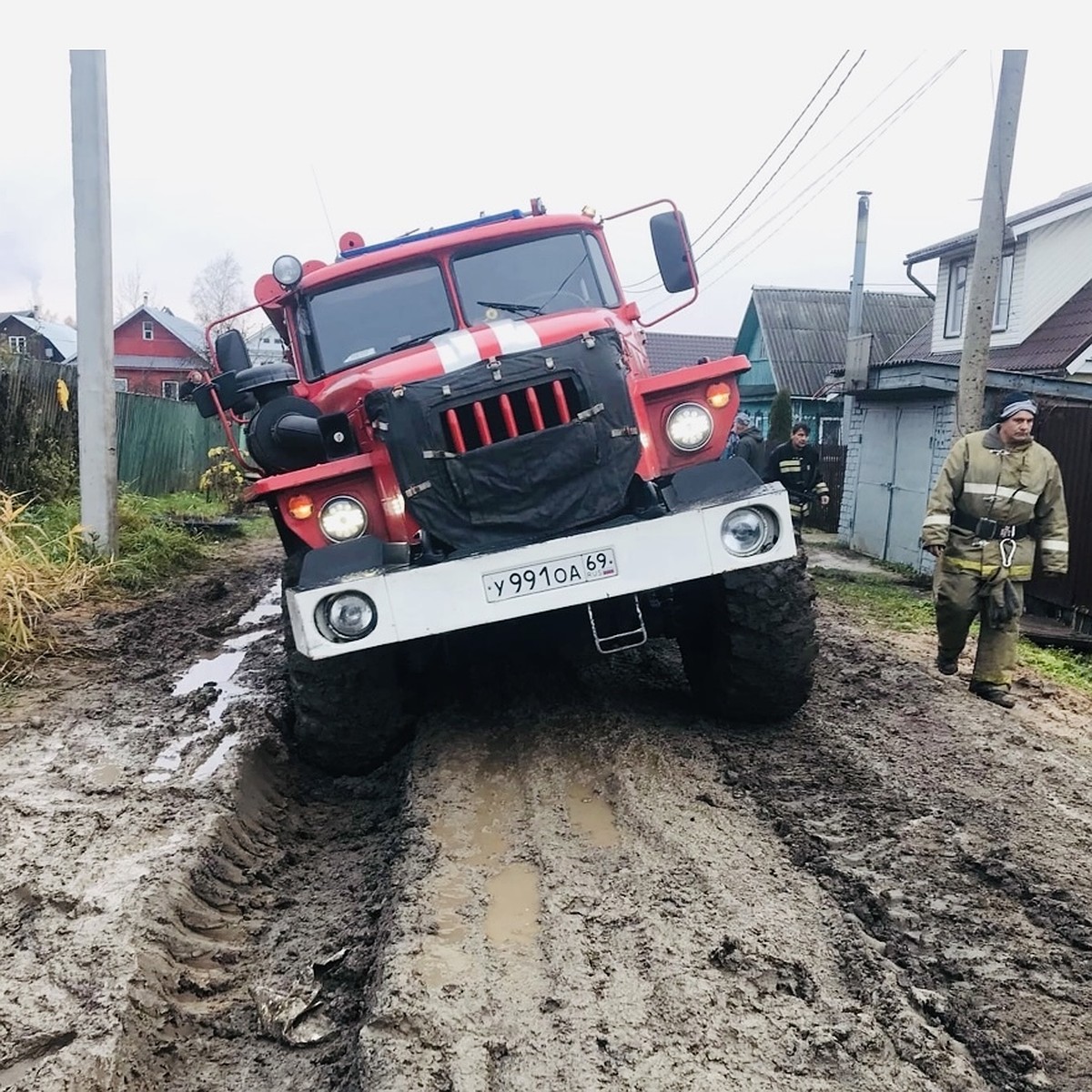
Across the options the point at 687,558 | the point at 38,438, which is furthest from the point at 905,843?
the point at 38,438

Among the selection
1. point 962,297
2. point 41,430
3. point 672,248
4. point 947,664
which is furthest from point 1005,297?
point 41,430

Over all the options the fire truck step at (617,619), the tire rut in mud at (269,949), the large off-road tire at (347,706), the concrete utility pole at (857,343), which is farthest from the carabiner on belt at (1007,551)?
the concrete utility pole at (857,343)

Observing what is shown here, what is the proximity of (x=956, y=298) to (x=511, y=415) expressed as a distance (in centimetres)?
1633

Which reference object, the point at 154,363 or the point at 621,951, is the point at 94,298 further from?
the point at 154,363

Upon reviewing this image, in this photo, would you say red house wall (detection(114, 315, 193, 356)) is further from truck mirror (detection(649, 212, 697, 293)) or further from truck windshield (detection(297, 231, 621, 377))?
truck mirror (detection(649, 212, 697, 293))

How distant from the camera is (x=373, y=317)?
17.4 ft

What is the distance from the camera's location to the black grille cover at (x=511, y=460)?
4062 millimetres

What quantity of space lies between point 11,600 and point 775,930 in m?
6.11

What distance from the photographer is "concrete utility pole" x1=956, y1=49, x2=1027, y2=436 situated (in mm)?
8328

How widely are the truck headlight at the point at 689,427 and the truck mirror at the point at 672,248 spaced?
1.47 m

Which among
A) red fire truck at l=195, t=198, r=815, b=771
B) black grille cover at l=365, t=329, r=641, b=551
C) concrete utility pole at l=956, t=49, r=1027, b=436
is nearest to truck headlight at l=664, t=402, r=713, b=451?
red fire truck at l=195, t=198, r=815, b=771

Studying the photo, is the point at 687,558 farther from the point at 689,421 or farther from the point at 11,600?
the point at 11,600

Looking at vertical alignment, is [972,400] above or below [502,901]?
below

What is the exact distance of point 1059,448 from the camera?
8305 mm
